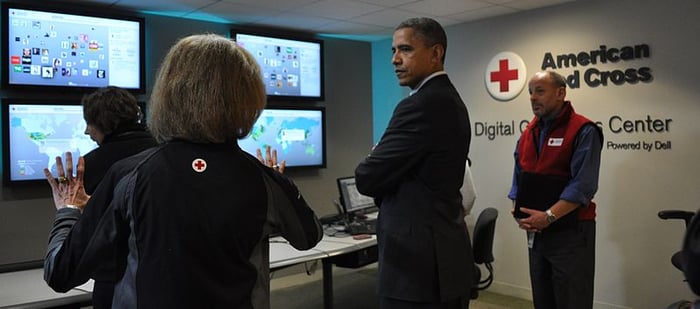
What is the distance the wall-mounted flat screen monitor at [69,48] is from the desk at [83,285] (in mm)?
1252

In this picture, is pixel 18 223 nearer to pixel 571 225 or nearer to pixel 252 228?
pixel 252 228

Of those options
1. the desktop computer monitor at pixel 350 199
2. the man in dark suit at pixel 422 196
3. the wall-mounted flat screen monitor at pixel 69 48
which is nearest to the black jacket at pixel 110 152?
the man in dark suit at pixel 422 196

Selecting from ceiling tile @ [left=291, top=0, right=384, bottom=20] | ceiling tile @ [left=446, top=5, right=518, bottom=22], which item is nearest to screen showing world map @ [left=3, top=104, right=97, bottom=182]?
ceiling tile @ [left=291, top=0, right=384, bottom=20]

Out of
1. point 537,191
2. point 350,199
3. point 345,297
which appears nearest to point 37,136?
point 350,199

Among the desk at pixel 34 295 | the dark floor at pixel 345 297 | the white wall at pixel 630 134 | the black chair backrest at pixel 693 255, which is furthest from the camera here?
the dark floor at pixel 345 297

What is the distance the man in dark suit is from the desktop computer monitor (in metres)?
2.11

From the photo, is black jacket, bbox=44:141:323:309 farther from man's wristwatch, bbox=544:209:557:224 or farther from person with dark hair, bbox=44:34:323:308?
man's wristwatch, bbox=544:209:557:224

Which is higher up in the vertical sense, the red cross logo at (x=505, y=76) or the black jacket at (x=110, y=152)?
the red cross logo at (x=505, y=76)

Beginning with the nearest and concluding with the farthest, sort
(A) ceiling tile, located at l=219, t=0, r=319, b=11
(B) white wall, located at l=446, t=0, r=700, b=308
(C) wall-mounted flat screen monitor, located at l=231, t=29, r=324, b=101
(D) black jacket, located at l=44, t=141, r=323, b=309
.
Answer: (D) black jacket, located at l=44, t=141, r=323, b=309 < (B) white wall, located at l=446, t=0, r=700, b=308 < (A) ceiling tile, located at l=219, t=0, r=319, b=11 < (C) wall-mounted flat screen monitor, located at l=231, t=29, r=324, b=101

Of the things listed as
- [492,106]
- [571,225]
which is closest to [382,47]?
[492,106]

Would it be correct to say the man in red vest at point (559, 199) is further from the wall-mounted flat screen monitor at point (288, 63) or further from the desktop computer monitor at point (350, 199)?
the wall-mounted flat screen monitor at point (288, 63)

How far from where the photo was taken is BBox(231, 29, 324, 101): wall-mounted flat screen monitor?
4.27 m

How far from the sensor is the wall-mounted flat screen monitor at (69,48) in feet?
10.5

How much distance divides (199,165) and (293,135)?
11.4ft
